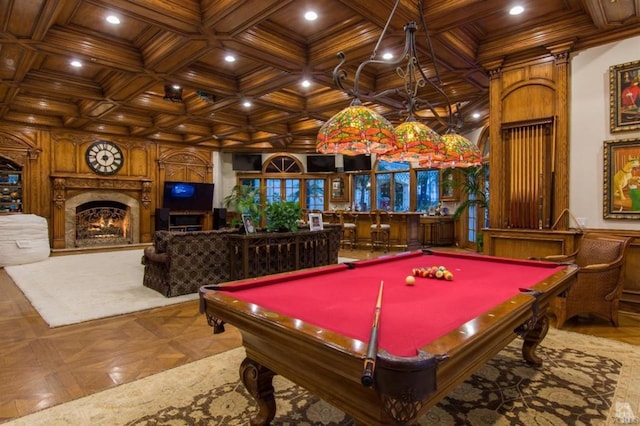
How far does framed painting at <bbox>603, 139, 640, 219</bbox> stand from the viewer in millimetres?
3842

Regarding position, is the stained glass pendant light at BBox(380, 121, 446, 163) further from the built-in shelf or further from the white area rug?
the built-in shelf

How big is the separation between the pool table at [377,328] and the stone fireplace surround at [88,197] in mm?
9267

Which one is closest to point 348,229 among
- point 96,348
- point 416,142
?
point 416,142

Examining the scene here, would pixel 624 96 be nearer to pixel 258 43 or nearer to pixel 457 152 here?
pixel 457 152

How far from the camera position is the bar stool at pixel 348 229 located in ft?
30.7

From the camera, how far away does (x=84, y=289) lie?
16.1 ft

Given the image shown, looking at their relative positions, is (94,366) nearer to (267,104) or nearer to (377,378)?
(377,378)

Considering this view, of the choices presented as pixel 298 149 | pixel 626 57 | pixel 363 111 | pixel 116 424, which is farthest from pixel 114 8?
pixel 298 149

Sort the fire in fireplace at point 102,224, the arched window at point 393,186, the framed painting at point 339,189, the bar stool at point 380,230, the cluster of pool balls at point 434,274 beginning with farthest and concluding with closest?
the framed painting at point 339,189
the arched window at point 393,186
the fire in fireplace at point 102,224
the bar stool at point 380,230
the cluster of pool balls at point 434,274

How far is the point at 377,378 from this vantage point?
1039 millimetres

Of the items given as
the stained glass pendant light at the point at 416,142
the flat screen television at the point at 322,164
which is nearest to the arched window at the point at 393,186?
the flat screen television at the point at 322,164

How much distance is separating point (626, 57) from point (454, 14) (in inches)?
78.7

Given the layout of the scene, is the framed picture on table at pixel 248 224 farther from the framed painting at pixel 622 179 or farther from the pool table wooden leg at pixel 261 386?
the framed painting at pixel 622 179

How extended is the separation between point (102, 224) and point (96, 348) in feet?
27.0
